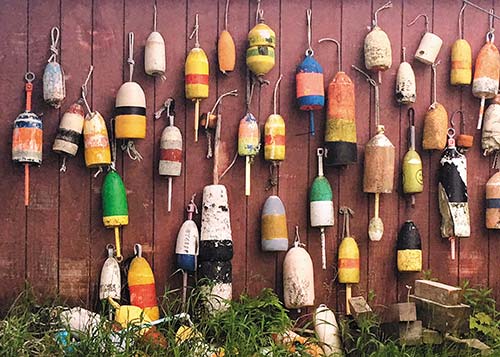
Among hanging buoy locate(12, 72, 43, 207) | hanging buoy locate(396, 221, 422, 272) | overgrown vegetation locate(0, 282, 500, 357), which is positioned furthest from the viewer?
hanging buoy locate(396, 221, 422, 272)

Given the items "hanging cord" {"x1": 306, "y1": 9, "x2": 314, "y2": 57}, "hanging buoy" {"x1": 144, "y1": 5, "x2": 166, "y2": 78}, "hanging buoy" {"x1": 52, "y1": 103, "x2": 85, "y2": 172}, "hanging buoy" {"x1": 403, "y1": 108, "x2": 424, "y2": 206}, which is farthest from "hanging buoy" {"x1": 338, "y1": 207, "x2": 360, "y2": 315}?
"hanging buoy" {"x1": 52, "y1": 103, "x2": 85, "y2": 172}

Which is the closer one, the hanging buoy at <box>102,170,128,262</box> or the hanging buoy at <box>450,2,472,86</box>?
the hanging buoy at <box>102,170,128,262</box>

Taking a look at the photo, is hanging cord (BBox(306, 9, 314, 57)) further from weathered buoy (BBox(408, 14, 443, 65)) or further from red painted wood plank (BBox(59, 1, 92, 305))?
red painted wood plank (BBox(59, 1, 92, 305))

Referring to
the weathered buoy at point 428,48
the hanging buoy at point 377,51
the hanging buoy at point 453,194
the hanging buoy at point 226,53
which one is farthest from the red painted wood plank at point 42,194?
the hanging buoy at point 453,194

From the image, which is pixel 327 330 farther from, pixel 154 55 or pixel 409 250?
pixel 154 55

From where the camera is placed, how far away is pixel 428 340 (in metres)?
3.52

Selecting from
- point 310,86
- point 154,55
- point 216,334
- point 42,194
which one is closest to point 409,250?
point 310,86

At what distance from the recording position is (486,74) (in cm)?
423

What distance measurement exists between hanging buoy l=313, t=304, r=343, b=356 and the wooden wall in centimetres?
24

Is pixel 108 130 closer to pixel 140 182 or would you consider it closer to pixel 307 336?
pixel 140 182

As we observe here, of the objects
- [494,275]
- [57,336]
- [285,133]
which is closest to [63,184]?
[57,336]

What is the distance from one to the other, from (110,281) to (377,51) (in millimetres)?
2114

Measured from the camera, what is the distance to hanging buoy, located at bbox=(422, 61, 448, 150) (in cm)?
420

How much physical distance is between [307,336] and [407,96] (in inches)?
62.2
